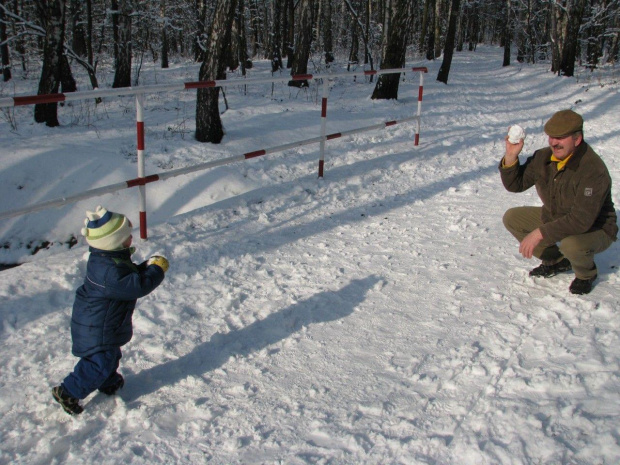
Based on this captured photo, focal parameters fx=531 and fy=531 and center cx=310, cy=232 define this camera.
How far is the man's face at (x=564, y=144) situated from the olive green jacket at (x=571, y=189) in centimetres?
7

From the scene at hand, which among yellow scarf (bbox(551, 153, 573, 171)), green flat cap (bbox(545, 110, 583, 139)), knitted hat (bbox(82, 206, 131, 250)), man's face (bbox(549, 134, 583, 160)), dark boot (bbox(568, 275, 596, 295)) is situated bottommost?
dark boot (bbox(568, 275, 596, 295))

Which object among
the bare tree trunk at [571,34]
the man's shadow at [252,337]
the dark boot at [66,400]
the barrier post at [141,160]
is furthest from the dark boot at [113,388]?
the bare tree trunk at [571,34]

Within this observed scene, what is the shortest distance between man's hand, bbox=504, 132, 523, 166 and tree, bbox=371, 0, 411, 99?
30.4 feet

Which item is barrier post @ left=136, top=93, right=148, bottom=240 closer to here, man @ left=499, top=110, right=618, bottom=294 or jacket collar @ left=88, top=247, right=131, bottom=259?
jacket collar @ left=88, top=247, right=131, bottom=259

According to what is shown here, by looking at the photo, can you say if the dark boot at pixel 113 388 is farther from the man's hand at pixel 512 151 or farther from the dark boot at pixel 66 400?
the man's hand at pixel 512 151

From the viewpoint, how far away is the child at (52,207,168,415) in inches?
109

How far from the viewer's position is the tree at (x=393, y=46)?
Result: 12.4 meters

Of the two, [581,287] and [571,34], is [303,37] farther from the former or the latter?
[581,287]

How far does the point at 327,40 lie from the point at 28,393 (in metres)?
25.1

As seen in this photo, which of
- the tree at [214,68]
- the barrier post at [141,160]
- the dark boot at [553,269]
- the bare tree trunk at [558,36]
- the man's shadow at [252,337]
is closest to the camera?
the man's shadow at [252,337]

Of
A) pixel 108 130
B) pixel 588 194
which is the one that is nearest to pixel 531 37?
pixel 108 130

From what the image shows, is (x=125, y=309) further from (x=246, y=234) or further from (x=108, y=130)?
(x=108, y=130)

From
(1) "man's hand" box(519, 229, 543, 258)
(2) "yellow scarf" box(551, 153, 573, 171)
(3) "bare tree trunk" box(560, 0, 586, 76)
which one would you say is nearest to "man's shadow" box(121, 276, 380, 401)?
(1) "man's hand" box(519, 229, 543, 258)

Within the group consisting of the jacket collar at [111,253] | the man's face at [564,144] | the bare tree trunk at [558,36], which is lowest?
the jacket collar at [111,253]
